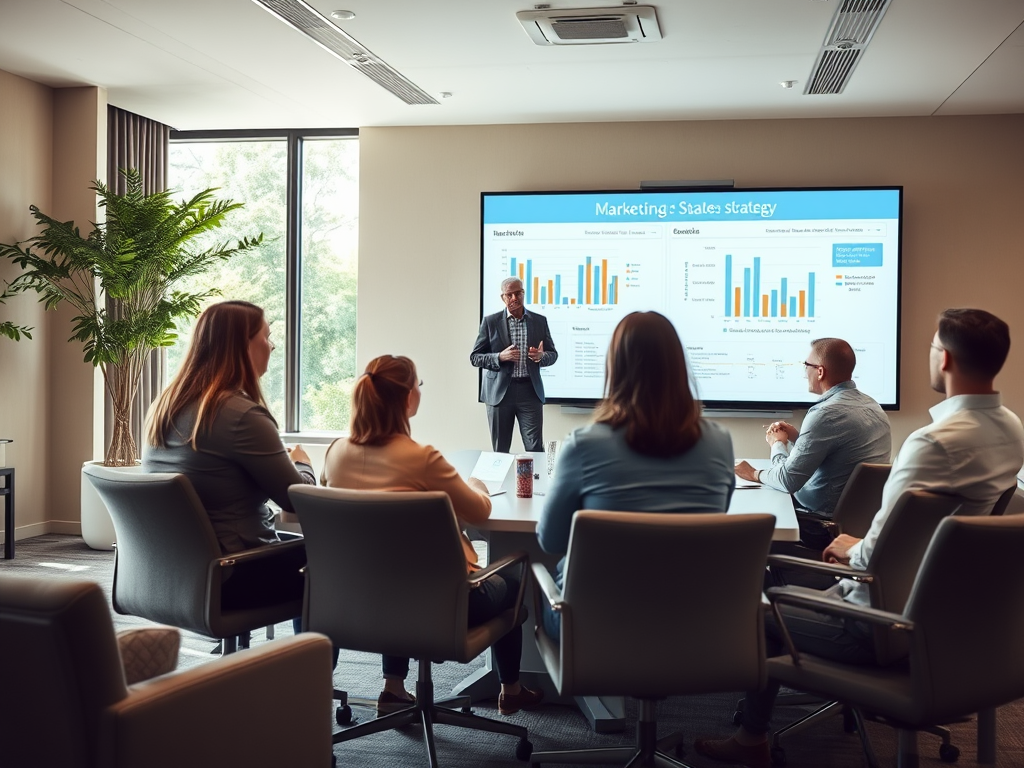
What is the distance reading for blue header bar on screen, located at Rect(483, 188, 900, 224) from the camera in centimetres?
663

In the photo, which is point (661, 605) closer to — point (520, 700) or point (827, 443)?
point (520, 700)

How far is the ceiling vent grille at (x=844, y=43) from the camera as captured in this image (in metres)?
4.56

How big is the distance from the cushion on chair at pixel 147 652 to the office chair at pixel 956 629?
1.41 m

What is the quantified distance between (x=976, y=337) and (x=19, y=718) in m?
2.26

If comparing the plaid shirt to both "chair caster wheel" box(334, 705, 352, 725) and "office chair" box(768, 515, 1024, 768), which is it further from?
"office chair" box(768, 515, 1024, 768)

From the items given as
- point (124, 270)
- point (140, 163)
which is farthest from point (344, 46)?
point (140, 163)

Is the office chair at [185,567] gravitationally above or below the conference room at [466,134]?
below

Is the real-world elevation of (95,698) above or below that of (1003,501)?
below

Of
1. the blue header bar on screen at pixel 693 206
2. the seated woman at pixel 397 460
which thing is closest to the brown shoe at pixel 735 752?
the seated woman at pixel 397 460

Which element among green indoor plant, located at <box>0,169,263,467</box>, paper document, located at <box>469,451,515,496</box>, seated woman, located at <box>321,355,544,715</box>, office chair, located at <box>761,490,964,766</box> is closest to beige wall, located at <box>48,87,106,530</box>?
green indoor plant, located at <box>0,169,263,467</box>

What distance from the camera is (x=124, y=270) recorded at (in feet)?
19.0

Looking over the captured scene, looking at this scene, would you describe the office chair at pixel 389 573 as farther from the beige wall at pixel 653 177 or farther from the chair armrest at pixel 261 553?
the beige wall at pixel 653 177

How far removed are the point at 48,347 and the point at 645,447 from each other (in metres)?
5.35

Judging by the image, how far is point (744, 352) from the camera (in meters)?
6.77
